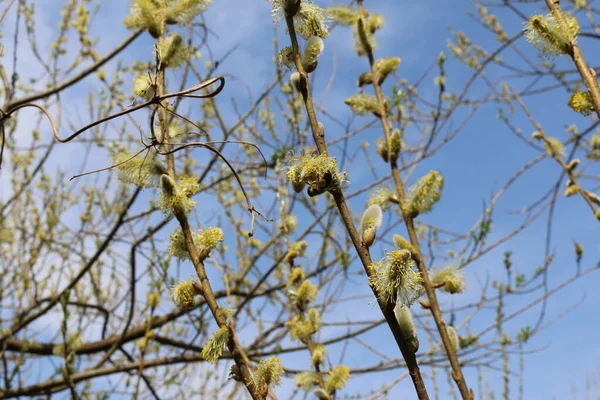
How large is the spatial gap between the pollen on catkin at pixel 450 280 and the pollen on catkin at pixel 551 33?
28.1 inches

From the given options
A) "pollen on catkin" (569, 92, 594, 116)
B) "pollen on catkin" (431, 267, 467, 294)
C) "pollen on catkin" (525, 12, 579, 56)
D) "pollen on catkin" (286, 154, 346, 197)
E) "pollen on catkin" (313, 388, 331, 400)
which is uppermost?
"pollen on catkin" (525, 12, 579, 56)

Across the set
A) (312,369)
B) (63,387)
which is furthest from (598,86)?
(63,387)

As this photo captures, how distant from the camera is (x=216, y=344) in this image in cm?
124

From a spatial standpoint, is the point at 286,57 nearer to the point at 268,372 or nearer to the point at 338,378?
the point at 268,372

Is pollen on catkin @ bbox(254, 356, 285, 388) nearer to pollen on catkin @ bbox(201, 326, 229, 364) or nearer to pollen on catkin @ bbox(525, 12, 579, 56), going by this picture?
pollen on catkin @ bbox(201, 326, 229, 364)

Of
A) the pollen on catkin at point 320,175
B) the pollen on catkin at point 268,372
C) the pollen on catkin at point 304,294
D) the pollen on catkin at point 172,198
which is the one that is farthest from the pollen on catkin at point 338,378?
the pollen on catkin at point 320,175

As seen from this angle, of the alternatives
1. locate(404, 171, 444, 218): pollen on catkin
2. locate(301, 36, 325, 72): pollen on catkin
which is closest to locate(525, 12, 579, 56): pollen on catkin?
locate(404, 171, 444, 218): pollen on catkin

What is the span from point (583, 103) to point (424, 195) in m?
0.52

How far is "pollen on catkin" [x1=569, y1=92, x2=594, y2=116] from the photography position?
1.41 m

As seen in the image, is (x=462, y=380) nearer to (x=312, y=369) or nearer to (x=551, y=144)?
(x=312, y=369)

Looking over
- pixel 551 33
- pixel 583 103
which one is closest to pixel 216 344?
pixel 583 103

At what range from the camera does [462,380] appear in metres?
1.37

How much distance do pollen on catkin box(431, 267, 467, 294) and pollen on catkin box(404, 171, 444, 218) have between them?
0.21m

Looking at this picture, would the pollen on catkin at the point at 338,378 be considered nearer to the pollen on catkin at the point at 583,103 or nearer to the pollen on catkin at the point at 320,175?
the pollen on catkin at the point at 320,175
